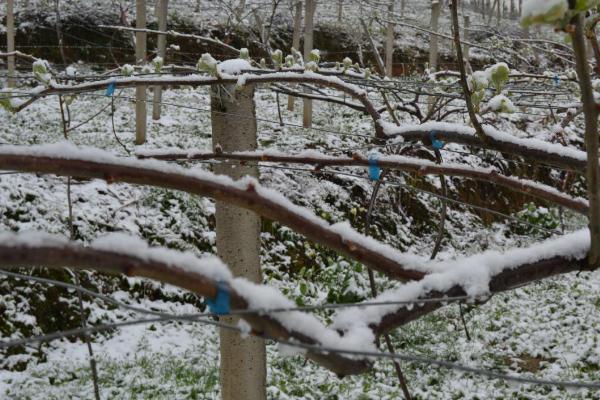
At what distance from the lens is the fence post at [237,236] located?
243 centimetres

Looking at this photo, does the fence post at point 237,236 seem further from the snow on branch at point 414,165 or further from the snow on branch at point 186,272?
the snow on branch at point 186,272

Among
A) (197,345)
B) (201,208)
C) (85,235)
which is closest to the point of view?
(197,345)

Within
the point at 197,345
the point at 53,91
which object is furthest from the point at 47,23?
the point at 53,91

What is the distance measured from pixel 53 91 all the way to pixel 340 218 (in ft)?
17.4

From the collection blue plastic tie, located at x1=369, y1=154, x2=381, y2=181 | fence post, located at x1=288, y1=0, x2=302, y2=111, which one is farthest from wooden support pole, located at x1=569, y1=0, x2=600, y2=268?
fence post, located at x1=288, y1=0, x2=302, y2=111

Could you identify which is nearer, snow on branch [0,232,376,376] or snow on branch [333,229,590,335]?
snow on branch [0,232,376,376]

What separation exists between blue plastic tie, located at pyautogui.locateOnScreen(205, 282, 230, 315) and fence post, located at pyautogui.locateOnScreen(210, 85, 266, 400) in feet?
5.87

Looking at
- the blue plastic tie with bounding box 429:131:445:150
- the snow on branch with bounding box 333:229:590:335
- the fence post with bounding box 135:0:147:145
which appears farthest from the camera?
the fence post with bounding box 135:0:147:145

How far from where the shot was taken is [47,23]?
11023 millimetres

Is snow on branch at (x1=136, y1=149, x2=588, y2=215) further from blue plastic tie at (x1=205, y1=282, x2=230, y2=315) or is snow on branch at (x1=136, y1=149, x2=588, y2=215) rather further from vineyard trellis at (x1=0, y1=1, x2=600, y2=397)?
blue plastic tie at (x1=205, y1=282, x2=230, y2=315)

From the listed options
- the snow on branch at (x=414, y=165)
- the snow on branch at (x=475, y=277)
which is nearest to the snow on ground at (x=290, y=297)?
the snow on branch at (x=414, y=165)

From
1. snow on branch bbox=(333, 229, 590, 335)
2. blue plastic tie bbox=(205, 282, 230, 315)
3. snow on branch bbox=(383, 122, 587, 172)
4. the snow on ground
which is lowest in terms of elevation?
the snow on ground

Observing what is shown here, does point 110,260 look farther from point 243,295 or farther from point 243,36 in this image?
point 243,36

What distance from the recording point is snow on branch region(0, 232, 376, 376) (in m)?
0.54
